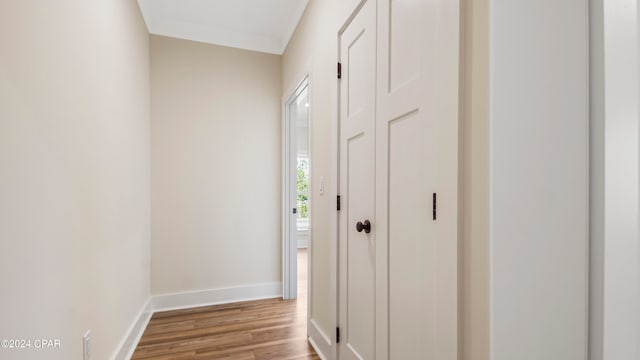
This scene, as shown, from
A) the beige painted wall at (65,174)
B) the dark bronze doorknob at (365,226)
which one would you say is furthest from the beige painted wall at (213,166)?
the dark bronze doorknob at (365,226)

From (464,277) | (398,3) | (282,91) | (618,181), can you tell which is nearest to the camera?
(618,181)

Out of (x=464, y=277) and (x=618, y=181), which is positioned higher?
(x=618, y=181)

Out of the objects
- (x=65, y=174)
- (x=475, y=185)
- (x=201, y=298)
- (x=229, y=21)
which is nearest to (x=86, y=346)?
(x=65, y=174)

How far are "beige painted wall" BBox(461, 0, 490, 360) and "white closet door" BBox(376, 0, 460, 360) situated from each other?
3cm

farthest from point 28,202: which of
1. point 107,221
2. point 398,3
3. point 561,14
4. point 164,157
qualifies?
point 164,157

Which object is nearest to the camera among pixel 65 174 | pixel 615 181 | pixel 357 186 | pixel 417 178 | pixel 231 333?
pixel 615 181

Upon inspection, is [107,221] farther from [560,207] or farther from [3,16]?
[560,207]

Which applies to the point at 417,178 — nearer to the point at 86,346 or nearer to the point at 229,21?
the point at 86,346

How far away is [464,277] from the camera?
871mm

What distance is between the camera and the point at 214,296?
3020 mm

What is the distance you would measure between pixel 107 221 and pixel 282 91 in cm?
210

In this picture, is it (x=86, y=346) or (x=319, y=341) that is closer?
(x=86, y=346)

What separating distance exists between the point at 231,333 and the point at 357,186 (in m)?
1.67

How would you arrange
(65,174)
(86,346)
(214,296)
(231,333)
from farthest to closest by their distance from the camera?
(214,296) < (231,333) < (86,346) < (65,174)
